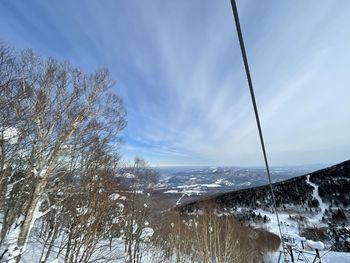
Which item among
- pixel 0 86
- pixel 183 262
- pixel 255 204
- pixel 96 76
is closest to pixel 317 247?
pixel 183 262

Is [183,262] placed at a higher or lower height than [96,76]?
lower

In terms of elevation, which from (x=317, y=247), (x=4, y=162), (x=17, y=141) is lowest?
(x=317, y=247)

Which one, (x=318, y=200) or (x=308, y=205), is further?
(x=318, y=200)

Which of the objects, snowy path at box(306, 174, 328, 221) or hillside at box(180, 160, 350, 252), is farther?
snowy path at box(306, 174, 328, 221)

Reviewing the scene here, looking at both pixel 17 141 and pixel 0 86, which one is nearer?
pixel 0 86

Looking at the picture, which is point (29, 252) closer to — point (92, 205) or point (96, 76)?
point (96, 76)

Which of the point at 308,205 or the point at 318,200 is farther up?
the point at 318,200

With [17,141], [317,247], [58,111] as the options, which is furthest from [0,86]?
[317,247]

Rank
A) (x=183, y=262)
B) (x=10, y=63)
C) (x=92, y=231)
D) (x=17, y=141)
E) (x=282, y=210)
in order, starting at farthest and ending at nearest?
(x=282, y=210), (x=183, y=262), (x=17, y=141), (x=10, y=63), (x=92, y=231)

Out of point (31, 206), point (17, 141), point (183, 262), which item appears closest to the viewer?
point (17, 141)

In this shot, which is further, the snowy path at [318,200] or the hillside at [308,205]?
the snowy path at [318,200]
